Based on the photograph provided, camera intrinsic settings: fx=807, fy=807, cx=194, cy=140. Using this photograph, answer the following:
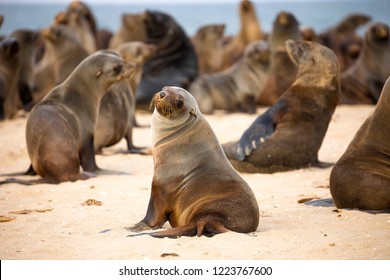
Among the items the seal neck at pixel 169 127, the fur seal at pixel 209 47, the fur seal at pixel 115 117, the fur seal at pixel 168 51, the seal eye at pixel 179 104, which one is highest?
the seal eye at pixel 179 104

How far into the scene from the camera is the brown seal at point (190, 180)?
545cm

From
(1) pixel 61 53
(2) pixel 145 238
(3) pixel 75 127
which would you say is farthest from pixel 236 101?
(2) pixel 145 238

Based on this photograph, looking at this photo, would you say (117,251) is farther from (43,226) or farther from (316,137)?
(316,137)

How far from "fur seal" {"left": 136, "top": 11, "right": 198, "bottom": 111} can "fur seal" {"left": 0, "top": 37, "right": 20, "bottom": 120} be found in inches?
111

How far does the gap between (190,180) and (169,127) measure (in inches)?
17.4

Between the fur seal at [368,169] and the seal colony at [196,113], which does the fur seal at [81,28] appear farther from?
the fur seal at [368,169]

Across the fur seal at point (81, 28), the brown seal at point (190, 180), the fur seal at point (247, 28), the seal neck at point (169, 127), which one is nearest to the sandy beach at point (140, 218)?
the brown seal at point (190, 180)

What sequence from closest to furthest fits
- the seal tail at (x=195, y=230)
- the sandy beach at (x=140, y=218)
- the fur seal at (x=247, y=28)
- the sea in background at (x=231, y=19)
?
the sandy beach at (x=140, y=218) → the seal tail at (x=195, y=230) → the fur seal at (x=247, y=28) → the sea in background at (x=231, y=19)

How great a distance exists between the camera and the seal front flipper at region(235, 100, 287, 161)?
8648 mm

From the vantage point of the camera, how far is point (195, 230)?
5273mm

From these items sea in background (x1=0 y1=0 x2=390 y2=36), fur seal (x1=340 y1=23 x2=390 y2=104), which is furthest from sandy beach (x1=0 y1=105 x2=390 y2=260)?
sea in background (x1=0 y1=0 x2=390 y2=36)

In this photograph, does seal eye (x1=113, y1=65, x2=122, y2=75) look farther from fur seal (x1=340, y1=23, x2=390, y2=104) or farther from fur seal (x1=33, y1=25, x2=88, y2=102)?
fur seal (x1=340, y1=23, x2=390, y2=104)

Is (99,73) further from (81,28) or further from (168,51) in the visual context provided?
(81,28)

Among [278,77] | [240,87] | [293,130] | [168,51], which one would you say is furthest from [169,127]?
[168,51]
